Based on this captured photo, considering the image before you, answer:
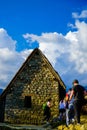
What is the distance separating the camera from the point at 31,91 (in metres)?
30.6

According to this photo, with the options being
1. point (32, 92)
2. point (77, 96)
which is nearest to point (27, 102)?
point (32, 92)

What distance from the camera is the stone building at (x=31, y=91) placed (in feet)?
98.6

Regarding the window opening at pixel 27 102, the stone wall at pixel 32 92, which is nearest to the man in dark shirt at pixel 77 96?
the stone wall at pixel 32 92

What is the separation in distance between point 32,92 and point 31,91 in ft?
0.47

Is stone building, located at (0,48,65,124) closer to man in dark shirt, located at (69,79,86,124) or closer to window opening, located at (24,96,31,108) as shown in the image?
window opening, located at (24,96,31,108)

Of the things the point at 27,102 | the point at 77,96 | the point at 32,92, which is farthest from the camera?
the point at 27,102

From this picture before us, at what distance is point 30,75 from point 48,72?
70.7 inches

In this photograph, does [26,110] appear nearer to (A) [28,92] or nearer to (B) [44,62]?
(A) [28,92]

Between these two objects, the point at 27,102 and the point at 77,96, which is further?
the point at 27,102

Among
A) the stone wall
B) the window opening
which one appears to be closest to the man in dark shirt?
the stone wall

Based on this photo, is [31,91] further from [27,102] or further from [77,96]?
[77,96]

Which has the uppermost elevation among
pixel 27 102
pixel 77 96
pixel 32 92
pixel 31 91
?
pixel 31 91

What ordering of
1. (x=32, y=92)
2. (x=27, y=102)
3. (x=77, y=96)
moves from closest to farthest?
(x=77, y=96) < (x=32, y=92) < (x=27, y=102)

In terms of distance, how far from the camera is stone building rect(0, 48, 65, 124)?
30062mm
